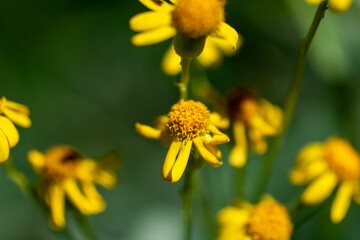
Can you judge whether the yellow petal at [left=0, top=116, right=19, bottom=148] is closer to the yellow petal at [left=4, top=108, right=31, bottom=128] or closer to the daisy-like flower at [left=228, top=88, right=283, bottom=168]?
the yellow petal at [left=4, top=108, right=31, bottom=128]

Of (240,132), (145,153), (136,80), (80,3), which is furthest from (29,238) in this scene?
(240,132)

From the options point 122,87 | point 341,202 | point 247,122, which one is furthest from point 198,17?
point 122,87

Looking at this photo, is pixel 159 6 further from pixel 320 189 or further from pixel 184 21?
pixel 320 189

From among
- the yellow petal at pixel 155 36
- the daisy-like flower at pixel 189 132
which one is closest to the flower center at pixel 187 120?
the daisy-like flower at pixel 189 132

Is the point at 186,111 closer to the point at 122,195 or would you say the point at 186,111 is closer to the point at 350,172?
the point at 350,172

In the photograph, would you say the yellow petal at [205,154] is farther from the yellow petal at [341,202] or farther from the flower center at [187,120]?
the yellow petal at [341,202]
